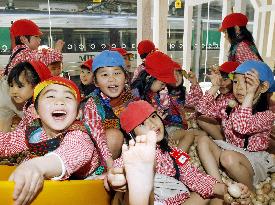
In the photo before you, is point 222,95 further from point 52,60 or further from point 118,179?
point 118,179

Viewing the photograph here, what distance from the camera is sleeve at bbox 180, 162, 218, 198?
129 centimetres

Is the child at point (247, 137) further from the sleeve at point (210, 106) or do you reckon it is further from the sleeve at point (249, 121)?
the sleeve at point (210, 106)

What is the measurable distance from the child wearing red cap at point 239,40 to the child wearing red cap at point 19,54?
4.75ft

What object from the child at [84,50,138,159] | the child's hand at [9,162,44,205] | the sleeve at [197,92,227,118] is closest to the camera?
the child's hand at [9,162,44,205]

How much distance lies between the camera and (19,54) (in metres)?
2.28

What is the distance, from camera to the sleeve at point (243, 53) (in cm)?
230

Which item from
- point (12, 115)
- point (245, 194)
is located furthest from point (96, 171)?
point (12, 115)

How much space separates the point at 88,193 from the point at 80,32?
3.81 meters

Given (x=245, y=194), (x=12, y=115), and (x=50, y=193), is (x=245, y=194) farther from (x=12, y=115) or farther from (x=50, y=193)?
(x=12, y=115)

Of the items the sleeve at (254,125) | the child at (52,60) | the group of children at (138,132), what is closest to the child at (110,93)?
the group of children at (138,132)

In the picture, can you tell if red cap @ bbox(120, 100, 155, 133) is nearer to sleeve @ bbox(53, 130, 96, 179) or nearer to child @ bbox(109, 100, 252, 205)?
child @ bbox(109, 100, 252, 205)

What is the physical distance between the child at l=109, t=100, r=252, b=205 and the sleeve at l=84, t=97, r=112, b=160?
22 centimetres


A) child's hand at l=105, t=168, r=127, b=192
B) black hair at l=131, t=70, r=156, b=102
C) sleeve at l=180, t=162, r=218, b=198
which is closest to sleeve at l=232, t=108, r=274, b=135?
sleeve at l=180, t=162, r=218, b=198

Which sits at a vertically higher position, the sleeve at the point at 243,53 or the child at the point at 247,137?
the sleeve at the point at 243,53
